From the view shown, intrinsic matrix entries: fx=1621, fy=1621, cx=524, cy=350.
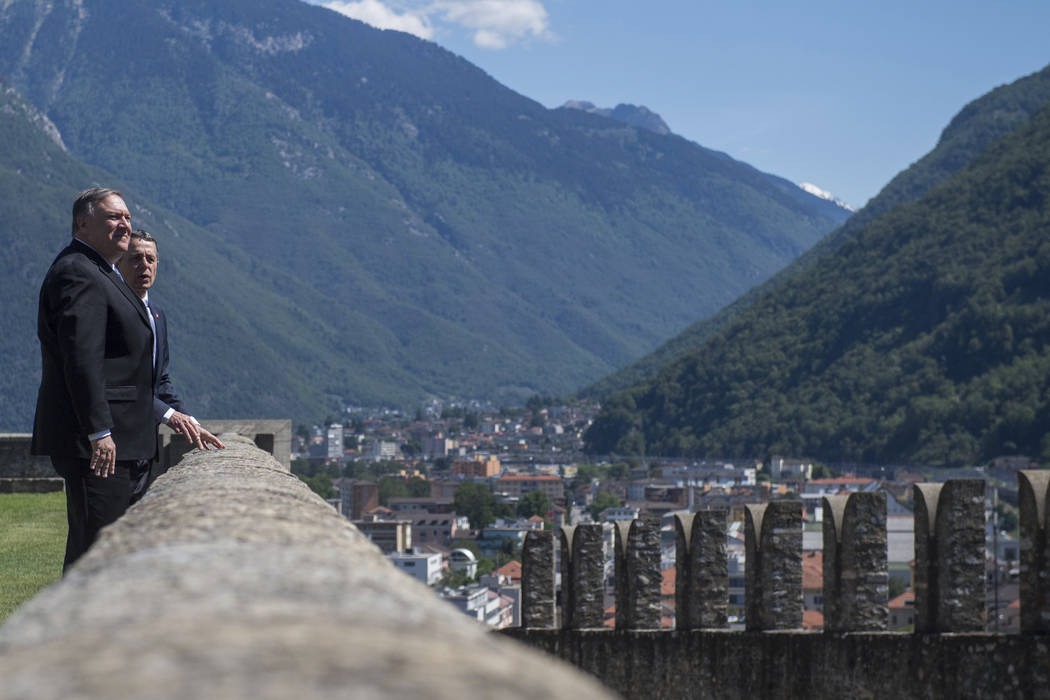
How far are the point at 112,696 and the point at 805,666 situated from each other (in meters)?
7.44

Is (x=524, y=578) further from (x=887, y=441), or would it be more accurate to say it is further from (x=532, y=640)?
(x=887, y=441)

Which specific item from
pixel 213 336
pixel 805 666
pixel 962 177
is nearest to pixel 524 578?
pixel 805 666

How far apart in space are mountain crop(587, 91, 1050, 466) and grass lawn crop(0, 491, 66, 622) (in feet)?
238

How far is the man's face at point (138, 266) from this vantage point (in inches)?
259

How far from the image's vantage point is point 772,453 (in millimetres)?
106312

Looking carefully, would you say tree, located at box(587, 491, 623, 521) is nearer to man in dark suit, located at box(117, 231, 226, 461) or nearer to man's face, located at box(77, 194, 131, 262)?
man in dark suit, located at box(117, 231, 226, 461)

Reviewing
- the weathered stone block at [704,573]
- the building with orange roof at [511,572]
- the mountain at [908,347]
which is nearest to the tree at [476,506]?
the mountain at [908,347]

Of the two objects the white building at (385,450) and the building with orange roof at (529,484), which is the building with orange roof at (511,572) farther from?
the white building at (385,450)

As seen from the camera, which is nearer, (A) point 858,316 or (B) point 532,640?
(B) point 532,640

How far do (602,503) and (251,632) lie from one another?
91.5 metres

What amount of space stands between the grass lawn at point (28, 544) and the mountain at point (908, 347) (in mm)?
72523

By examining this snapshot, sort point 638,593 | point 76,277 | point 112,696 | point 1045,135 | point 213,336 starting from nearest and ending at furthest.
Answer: point 112,696, point 76,277, point 638,593, point 1045,135, point 213,336

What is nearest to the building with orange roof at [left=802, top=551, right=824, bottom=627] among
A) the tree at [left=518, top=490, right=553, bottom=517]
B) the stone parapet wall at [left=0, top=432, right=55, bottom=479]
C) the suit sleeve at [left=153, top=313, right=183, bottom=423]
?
the stone parapet wall at [left=0, top=432, right=55, bottom=479]

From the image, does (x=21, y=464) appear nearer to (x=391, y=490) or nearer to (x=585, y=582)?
(x=585, y=582)
